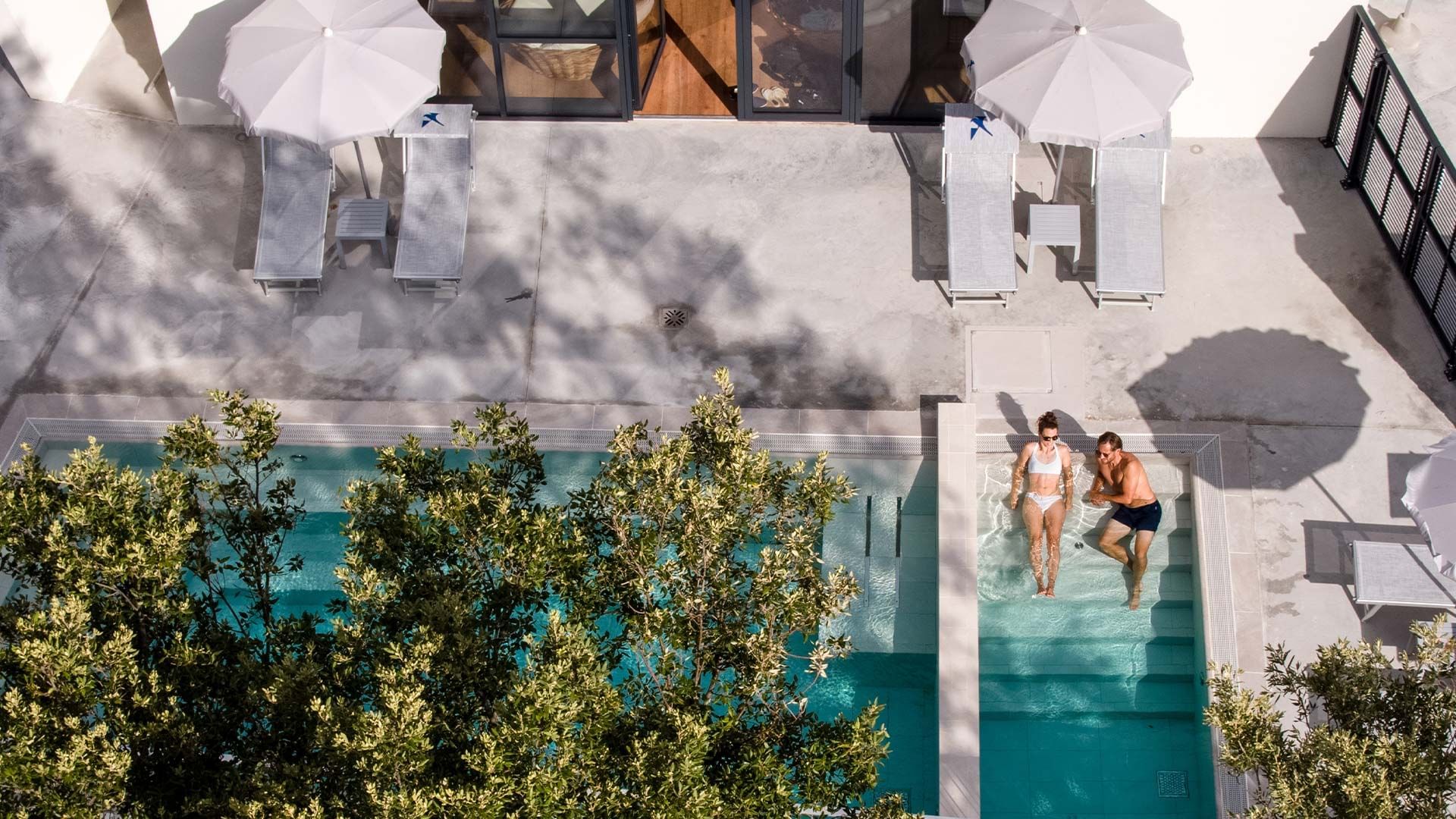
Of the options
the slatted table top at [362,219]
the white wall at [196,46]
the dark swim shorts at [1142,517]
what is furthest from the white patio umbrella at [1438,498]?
the white wall at [196,46]

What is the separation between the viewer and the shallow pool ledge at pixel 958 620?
12.4m

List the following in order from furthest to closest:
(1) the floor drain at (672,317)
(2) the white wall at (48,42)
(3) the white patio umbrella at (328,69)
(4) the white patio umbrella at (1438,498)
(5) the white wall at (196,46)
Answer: (2) the white wall at (48,42) < (5) the white wall at (196,46) < (1) the floor drain at (672,317) < (3) the white patio umbrella at (328,69) < (4) the white patio umbrella at (1438,498)

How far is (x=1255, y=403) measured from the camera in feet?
47.5

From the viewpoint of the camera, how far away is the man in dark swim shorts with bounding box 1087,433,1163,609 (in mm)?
13375

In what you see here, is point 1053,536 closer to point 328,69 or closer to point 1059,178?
point 1059,178

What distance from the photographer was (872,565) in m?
13.9

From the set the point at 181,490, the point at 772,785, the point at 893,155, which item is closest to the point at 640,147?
the point at 893,155

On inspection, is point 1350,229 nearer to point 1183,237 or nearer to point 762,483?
point 1183,237

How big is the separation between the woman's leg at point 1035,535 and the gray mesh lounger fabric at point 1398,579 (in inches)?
101

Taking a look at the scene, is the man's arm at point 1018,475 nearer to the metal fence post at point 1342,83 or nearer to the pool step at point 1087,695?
the pool step at point 1087,695

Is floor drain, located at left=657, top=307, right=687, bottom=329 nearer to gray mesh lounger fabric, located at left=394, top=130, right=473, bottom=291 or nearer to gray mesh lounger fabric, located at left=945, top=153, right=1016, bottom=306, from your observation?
gray mesh lounger fabric, located at left=394, top=130, right=473, bottom=291

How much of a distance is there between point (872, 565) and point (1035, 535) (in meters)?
1.45

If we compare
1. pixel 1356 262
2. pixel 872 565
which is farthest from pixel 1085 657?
pixel 1356 262

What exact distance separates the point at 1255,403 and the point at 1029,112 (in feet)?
11.2
